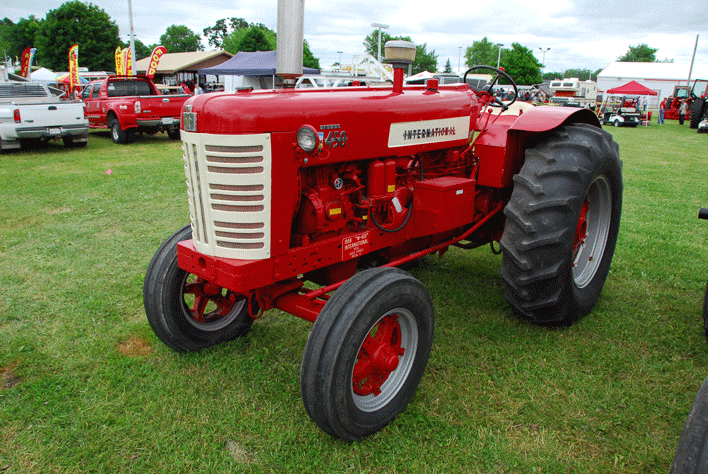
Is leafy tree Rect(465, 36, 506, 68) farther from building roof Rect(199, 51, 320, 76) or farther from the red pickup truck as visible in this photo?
the red pickup truck

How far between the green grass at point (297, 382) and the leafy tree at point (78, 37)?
2156 inches

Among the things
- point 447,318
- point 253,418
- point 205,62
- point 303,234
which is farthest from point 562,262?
point 205,62

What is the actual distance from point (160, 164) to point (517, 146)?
8.08 m

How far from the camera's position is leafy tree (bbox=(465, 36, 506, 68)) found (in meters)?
87.6

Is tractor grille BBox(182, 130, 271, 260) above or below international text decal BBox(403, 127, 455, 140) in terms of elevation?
below

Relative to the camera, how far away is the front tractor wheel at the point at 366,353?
2334 millimetres

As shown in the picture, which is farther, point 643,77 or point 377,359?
point 643,77

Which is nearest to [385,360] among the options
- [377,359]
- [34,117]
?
[377,359]

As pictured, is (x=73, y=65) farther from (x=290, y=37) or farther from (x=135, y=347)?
(x=290, y=37)

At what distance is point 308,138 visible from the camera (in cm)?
243

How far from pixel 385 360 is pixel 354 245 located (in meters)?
0.70

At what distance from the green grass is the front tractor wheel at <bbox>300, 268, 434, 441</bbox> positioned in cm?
16

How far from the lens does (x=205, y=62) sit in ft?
170

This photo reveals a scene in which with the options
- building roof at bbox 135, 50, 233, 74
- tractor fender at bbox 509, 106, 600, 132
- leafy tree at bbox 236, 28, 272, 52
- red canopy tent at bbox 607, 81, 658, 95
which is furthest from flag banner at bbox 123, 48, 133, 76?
leafy tree at bbox 236, 28, 272, 52
